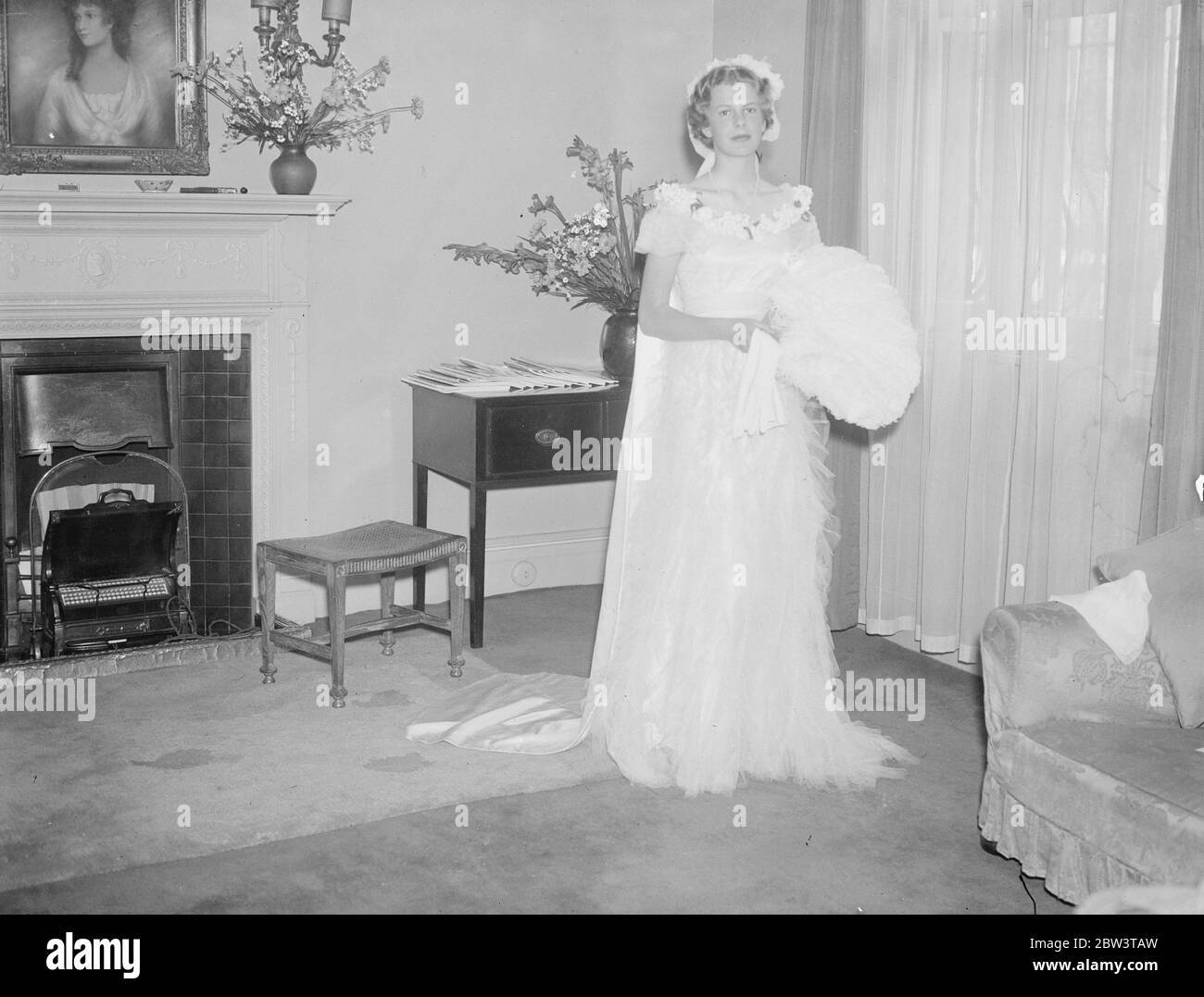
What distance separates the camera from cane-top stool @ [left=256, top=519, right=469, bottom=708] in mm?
3951

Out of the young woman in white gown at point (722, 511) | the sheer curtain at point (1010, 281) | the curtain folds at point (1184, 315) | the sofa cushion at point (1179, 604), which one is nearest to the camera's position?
the sofa cushion at point (1179, 604)

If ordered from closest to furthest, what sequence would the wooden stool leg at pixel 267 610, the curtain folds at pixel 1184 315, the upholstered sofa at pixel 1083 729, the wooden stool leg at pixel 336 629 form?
1. the upholstered sofa at pixel 1083 729
2. the curtain folds at pixel 1184 315
3. the wooden stool leg at pixel 336 629
4. the wooden stool leg at pixel 267 610

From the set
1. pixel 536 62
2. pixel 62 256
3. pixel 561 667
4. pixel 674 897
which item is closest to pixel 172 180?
pixel 62 256

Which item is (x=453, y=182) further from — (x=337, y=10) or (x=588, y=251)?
(x=337, y=10)

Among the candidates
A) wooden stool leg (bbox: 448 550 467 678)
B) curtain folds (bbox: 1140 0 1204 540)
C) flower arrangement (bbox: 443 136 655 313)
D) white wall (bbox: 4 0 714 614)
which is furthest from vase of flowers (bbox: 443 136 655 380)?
curtain folds (bbox: 1140 0 1204 540)

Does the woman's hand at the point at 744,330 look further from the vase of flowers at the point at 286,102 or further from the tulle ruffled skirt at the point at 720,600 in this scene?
the vase of flowers at the point at 286,102

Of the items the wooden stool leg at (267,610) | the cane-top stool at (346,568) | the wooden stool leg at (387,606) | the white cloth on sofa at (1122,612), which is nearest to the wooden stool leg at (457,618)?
the cane-top stool at (346,568)

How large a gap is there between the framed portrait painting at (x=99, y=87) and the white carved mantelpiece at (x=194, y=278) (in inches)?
7.5

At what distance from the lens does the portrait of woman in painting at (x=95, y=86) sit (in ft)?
14.0

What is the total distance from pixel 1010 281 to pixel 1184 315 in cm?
76

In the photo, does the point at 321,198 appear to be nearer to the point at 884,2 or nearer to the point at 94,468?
the point at 94,468

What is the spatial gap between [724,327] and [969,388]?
124cm

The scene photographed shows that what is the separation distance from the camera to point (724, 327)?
3289 mm
